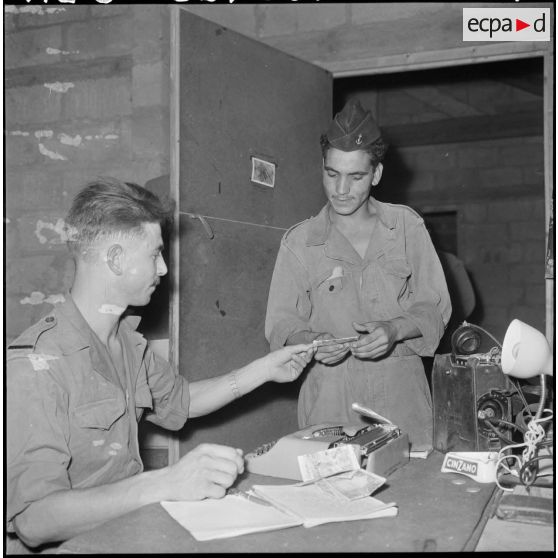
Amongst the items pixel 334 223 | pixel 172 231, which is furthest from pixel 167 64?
pixel 334 223

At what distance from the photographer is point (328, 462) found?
154 centimetres

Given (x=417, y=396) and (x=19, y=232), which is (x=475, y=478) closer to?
(x=417, y=396)

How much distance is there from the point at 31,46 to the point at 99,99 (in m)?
0.61

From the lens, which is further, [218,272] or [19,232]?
[19,232]

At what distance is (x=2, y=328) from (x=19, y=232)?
7.66 feet

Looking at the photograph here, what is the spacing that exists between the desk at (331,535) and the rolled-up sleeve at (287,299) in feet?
3.64

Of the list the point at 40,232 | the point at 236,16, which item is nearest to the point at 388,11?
the point at 236,16

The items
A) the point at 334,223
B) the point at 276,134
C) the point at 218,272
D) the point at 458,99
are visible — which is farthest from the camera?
the point at 458,99

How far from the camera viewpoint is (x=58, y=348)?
1.62m

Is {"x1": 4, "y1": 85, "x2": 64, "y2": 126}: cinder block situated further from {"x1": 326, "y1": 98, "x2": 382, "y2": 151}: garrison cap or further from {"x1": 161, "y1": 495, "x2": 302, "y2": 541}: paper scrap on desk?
{"x1": 161, "y1": 495, "x2": 302, "y2": 541}: paper scrap on desk

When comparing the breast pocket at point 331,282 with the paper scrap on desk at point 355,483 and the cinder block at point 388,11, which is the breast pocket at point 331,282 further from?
the cinder block at point 388,11

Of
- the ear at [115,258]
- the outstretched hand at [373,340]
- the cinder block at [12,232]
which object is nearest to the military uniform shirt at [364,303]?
the outstretched hand at [373,340]

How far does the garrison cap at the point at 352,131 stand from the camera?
8.27 feet

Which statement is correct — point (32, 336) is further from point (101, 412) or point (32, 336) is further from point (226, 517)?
point (226, 517)
